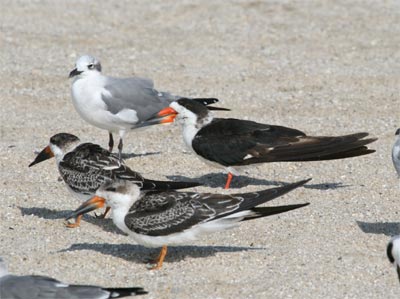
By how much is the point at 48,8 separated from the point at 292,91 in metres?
4.82

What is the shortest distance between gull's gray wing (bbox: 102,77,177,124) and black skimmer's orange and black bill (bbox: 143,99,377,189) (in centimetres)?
75

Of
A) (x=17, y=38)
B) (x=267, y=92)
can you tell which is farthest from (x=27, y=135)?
(x=17, y=38)

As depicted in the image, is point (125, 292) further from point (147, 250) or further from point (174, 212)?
point (147, 250)

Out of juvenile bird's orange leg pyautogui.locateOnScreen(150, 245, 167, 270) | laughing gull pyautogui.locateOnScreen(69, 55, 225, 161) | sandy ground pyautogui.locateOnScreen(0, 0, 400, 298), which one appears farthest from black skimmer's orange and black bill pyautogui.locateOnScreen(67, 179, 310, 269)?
laughing gull pyautogui.locateOnScreen(69, 55, 225, 161)

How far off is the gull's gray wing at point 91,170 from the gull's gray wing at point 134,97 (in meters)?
1.66

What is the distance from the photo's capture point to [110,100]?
9719 millimetres

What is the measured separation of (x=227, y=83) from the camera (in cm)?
1216

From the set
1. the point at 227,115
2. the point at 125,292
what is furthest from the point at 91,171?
the point at 227,115

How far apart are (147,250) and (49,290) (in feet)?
5.74

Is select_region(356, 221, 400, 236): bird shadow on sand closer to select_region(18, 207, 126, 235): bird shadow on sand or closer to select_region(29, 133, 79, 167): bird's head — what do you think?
select_region(18, 207, 126, 235): bird shadow on sand

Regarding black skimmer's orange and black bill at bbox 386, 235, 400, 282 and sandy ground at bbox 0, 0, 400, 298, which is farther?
sandy ground at bbox 0, 0, 400, 298

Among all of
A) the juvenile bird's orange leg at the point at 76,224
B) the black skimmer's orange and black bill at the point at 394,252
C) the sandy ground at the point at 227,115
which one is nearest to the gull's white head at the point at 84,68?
the sandy ground at the point at 227,115

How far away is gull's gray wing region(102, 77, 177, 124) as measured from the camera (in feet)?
32.0

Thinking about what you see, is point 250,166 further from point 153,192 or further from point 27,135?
point 27,135
